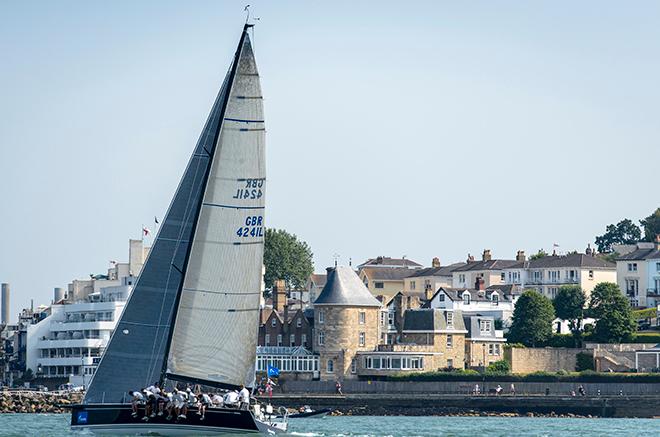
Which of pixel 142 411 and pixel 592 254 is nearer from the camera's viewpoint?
pixel 142 411

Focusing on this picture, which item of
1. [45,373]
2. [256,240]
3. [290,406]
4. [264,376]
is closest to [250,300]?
[256,240]

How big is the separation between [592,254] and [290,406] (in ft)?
170

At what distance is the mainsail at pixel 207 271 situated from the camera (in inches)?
1708

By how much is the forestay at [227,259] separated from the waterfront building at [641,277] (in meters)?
81.0

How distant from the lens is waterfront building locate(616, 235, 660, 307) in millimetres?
122500

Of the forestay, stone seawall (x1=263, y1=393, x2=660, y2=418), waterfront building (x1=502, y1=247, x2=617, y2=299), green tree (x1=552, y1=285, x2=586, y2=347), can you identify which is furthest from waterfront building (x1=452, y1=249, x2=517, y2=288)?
the forestay

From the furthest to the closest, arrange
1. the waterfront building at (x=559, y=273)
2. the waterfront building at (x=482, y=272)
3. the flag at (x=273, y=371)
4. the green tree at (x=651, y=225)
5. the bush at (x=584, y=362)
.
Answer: the green tree at (x=651, y=225)
the waterfront building at (x=482, y=272)
the waterfront building at (x=559, y=273)
the bush at (x=584, y=362)
the flag at (x=273, y=371)

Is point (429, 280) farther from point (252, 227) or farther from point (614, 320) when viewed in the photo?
point (252, 227)

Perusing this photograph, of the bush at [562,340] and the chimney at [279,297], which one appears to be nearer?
the bush at [562,340]

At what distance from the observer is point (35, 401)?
88062 mm

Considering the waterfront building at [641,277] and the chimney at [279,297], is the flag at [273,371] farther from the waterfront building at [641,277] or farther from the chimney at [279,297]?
the waterfront building at [641,277]

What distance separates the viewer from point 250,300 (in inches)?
1748

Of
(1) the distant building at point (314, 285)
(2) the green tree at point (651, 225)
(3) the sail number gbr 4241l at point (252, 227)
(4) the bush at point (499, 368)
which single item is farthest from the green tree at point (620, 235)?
(3) the sail number gbr 4241l at point (252, 227)

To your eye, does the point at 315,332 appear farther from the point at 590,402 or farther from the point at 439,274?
the point at 439,274
